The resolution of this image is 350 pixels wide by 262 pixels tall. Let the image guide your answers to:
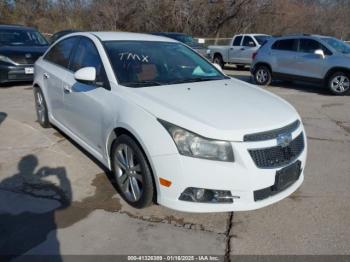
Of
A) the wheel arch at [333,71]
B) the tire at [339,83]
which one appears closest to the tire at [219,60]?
the wheel arch at [333,71]

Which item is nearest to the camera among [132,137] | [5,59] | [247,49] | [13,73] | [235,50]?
[132,137]

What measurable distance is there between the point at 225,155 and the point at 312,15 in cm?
3280

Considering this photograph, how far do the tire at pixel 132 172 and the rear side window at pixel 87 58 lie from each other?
0.83m

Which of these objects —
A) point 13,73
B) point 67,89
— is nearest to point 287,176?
point 67,89

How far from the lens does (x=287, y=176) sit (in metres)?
3.25

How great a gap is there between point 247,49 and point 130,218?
13115mm

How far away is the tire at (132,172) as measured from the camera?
3266mm

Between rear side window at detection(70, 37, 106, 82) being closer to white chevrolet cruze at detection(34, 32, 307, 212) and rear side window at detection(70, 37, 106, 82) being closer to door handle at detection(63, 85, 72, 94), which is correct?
white chevrolet cruze at detection(34, 32, 307, 212)

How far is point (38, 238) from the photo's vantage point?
315cm

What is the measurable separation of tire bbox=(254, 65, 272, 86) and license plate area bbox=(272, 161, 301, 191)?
878 centimetres

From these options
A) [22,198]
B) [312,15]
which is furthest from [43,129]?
[312,15]

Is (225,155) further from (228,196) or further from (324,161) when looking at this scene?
(324,161)

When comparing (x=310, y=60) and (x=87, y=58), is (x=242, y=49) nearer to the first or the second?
(x=310, y=60)

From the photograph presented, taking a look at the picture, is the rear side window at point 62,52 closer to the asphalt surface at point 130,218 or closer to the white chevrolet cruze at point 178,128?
the white chevrolet cruze at point 178,128
